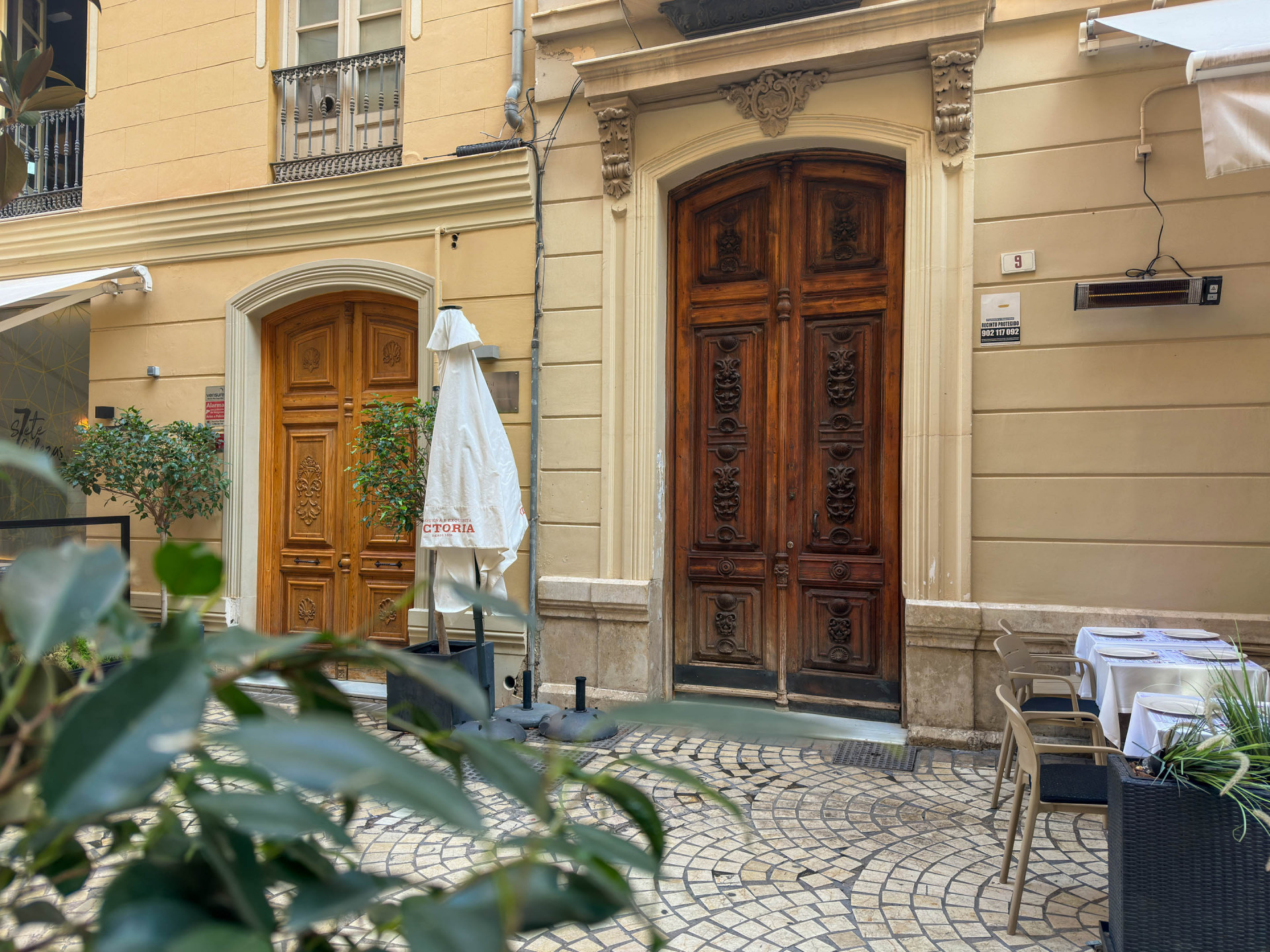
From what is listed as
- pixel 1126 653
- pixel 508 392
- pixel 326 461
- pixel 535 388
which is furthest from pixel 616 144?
pixel 1126 653

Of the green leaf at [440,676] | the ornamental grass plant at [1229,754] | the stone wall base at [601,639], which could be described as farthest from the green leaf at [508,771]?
the stone wall base at [601,639]

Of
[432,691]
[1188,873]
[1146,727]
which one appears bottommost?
[432,691]

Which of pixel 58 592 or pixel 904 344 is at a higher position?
pixel 904 344

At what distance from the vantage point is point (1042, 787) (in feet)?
9.82

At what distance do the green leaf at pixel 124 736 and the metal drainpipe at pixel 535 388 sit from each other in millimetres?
5618

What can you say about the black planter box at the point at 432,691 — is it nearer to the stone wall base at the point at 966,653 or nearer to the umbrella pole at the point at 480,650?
the umbrella pole at the point at 480,650

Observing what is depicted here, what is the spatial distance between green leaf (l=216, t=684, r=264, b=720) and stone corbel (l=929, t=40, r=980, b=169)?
5480mm

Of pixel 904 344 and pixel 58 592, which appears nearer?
pixel 58 592

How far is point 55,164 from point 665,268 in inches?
251

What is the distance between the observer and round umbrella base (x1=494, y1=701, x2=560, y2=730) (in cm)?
527

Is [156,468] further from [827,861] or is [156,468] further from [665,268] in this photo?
[827,861]

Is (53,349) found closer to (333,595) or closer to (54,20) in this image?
(54,20)

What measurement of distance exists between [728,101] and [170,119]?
5025mm

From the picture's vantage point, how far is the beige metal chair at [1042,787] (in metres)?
2.88
